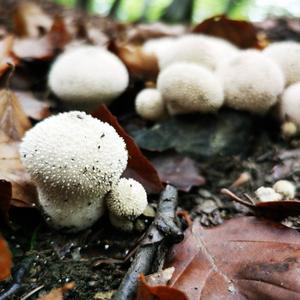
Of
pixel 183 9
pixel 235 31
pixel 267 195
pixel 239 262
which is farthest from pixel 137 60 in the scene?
pixel 183 9

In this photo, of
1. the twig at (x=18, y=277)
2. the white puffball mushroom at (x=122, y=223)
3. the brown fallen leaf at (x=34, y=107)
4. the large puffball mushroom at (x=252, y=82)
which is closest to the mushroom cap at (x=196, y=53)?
the large puffball mushroom at (x=252, y=82)

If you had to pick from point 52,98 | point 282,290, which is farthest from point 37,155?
point 52,98

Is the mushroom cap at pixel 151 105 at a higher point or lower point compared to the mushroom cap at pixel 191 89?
lower

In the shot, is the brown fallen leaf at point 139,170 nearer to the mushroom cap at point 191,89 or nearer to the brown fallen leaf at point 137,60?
the mushroom cap at point 191,89

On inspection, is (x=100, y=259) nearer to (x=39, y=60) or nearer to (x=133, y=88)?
(x=133, y=88)

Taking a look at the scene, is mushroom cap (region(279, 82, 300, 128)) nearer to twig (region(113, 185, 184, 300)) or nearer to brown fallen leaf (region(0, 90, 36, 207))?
twig (region(113, 185, 184, 300))

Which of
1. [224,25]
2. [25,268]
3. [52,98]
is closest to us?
[25,268]
